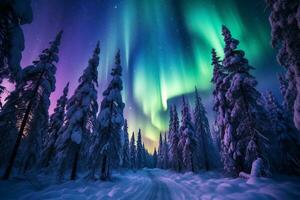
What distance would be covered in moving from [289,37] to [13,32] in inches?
614

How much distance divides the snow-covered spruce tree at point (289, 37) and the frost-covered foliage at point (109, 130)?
615 inches

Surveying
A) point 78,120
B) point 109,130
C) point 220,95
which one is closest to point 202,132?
point 220,95

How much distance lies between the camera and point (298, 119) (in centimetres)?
766

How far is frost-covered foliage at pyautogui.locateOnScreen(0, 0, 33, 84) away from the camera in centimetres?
788

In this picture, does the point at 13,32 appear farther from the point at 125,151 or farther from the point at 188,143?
the point at 125,151

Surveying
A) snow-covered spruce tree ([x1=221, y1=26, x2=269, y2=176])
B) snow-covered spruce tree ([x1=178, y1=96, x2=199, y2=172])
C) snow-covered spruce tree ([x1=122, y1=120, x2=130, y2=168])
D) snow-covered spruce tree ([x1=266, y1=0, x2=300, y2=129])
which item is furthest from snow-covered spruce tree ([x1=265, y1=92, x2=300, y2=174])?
snow-covered spruce tree ([x1=122, y1=120, x2=130, y2=168])

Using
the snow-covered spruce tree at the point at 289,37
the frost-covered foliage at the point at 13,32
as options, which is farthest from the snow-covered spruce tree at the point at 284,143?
Result: the frost-covered foliage at the point at 13,32

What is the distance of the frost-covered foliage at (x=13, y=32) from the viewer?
7.88 metres

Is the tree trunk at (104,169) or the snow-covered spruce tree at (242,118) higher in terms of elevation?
the snow-covered spruce tree at (242,118)

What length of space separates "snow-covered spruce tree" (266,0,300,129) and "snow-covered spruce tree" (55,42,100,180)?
57.1 ft

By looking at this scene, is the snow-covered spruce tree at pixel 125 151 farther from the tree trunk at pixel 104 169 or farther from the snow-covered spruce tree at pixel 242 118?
the snow-covered spruce tree at pixel 242 118

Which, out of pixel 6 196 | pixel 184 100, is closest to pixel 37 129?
pixel 6 196

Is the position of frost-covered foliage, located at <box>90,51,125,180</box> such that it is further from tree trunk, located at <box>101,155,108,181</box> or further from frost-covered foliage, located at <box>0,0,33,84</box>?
frost-covered foliage, located at <box>0,0,33,84</box>

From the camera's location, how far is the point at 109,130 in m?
17.8
